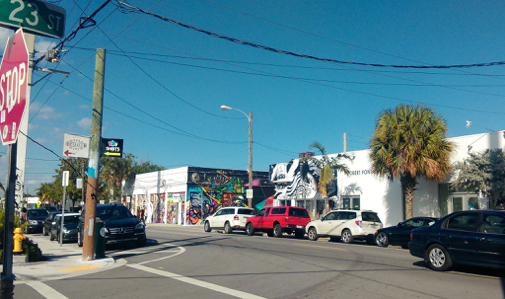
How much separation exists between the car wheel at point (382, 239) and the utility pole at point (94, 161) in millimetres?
12549

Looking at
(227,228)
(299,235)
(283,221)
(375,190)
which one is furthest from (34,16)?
(227,228)

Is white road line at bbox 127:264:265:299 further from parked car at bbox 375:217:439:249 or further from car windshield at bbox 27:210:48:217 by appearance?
car windshield at bbox 27:210:48:217

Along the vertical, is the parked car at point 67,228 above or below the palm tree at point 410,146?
below

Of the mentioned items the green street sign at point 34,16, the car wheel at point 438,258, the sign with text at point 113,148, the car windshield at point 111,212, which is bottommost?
the car wheel at point 438,258

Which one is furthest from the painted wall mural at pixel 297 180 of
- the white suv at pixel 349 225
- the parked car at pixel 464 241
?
the parked car at pixel 464 241

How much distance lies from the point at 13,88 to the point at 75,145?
10366 mm

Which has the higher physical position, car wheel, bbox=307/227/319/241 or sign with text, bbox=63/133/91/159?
sign with text, bbox=63/133/91/159

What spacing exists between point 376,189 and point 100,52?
18606 millimetres

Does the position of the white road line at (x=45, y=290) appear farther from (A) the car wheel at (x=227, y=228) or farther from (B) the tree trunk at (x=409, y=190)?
(A) the car wheel at (x=227, y=228)

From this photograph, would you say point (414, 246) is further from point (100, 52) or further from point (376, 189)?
point (376, 189)

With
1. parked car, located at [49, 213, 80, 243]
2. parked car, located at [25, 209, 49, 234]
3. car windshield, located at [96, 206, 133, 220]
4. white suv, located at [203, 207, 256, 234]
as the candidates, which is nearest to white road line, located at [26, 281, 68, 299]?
car windshield, located at [96, 206, 133, 220]

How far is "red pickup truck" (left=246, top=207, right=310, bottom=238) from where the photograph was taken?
974 inches

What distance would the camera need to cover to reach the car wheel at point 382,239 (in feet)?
63.5

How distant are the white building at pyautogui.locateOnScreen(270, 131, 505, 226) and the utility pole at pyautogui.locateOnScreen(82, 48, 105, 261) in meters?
17.0
